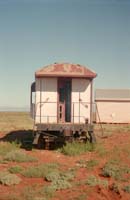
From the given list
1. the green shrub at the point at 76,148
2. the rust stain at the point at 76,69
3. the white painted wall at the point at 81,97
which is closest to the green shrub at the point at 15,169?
the green shrub at the point at 76,148

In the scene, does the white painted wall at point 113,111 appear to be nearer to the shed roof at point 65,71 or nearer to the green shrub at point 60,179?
the shed roof at point 65,71

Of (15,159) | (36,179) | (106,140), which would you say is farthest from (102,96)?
(36,179)

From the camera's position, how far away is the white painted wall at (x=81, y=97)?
16.4 meters

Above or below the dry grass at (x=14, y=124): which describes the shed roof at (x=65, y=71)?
above

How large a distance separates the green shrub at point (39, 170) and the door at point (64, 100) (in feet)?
14.8

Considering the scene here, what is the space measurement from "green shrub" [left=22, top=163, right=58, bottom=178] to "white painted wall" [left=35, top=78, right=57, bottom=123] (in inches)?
165

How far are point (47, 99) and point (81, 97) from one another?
1702mm

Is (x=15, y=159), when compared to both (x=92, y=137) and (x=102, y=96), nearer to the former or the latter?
(x=92, y=137)

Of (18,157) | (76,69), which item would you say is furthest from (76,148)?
(76,69)

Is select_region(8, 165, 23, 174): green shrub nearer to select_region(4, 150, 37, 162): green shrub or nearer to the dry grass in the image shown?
select_region(4, 150, 37, 162): green shrub

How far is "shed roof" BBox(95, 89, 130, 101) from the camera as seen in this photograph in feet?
112

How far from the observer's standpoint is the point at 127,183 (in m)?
10.6

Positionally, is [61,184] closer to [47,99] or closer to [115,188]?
[115,188]

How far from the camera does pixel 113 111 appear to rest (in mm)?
34219
